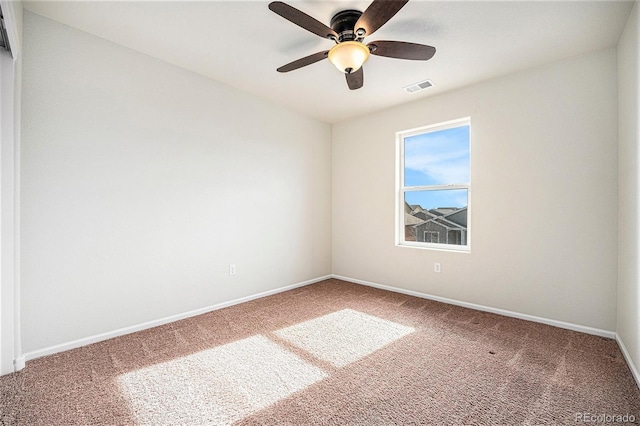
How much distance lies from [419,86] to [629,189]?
81.8 inches

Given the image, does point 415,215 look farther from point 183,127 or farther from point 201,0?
point 201,0

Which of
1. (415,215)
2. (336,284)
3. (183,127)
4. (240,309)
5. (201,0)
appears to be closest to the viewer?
(201,0)

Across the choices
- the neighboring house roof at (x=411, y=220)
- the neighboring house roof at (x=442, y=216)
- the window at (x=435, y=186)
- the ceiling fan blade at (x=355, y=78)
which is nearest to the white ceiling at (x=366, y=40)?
the ceiling fan blade at (x=355, y=78)

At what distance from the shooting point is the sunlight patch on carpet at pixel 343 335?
2.30m

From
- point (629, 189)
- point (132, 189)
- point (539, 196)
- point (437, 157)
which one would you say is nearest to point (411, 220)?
point (437, 157)

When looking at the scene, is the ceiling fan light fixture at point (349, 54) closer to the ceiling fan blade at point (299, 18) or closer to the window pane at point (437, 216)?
the ceiling fan blade at point (299, 18)

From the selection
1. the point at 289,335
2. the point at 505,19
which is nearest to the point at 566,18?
the point at 505,19

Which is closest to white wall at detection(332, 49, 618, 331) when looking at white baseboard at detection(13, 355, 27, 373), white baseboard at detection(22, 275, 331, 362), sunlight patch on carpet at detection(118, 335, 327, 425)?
white baseboard at detection(22, 275, 331, 362)

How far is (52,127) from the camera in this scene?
2.25 meters

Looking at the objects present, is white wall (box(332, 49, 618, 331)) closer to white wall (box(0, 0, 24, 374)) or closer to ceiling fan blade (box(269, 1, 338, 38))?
ceiling fan blade (box(269, 1, 338, 38))

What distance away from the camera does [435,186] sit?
12.3 feet

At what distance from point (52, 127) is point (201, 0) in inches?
58.9

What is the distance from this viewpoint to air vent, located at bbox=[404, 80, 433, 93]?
324 centimetres

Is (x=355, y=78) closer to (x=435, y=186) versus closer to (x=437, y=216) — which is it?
(x=435, y=186)
